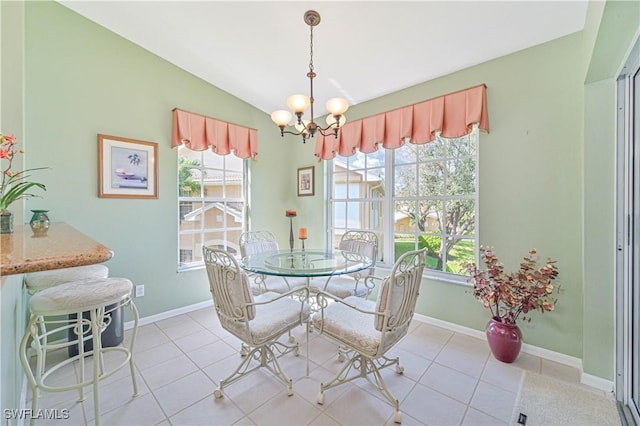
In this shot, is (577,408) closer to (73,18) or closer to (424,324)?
(424,324)

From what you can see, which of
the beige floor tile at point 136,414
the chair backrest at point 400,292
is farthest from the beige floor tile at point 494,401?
the beige floor tile at point 136,414

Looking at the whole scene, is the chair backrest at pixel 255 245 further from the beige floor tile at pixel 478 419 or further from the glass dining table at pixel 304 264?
A: the beige floor tile at pixel 478 419

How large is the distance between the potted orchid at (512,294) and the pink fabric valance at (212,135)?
3.10 m

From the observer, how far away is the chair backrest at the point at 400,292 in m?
1.53

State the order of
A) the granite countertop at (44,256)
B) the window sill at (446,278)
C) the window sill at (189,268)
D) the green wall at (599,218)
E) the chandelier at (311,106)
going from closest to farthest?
1. the granite countertop at (44,256)
2. the green wall at (599,218)
3. the chandelier at (311,106)
4. the window sill at (446,278)
5. the window sill at (189,268)

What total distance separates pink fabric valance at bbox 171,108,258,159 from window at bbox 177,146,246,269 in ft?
0.70

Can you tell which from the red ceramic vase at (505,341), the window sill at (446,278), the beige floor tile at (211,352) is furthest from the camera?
the window sill at (446,278)

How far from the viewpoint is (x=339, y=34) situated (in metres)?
2.30

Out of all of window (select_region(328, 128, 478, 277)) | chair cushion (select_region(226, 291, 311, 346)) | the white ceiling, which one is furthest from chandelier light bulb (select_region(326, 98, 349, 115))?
chair cushion (select_region(226, 291, 311, 346))

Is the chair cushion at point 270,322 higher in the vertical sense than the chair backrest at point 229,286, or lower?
lower

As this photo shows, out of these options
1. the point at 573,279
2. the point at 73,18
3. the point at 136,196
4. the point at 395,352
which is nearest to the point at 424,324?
the point at 395,352

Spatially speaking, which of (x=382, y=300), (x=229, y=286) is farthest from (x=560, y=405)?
(x=229, y=286)

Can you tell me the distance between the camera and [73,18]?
2.46 m

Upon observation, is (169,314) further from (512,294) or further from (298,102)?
(512,294)
